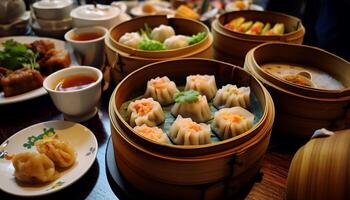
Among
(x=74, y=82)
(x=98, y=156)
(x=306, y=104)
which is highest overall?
(x=306, y=104)

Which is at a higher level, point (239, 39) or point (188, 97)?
point (239, 39)

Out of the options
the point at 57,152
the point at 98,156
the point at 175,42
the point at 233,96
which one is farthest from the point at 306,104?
the point at 57,152

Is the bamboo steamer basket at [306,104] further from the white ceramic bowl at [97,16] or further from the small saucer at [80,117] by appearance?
the white ceramic bowl at [97,16]

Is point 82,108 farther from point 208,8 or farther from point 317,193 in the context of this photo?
point 208,8

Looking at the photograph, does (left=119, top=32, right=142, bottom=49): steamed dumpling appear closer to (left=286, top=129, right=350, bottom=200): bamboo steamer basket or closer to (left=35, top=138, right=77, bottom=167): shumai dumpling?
(left=35, top=138, right=77, bottom=167): shumai dumpling

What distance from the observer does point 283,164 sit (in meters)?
1.46

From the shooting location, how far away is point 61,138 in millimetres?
1485

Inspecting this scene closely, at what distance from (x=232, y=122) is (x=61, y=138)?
0.85 meters

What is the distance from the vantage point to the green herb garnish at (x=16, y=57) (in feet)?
6.45

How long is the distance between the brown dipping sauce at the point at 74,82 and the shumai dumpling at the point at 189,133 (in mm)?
630

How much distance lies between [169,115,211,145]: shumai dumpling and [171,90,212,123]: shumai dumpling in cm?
12

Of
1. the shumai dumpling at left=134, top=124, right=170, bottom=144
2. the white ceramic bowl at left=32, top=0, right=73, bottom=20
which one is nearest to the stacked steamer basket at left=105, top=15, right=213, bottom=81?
the shumai dumpling at left=134, top=124, right=170, bottom=144

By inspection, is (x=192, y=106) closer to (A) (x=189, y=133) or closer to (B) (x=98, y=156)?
(A) (x=189, y=133)

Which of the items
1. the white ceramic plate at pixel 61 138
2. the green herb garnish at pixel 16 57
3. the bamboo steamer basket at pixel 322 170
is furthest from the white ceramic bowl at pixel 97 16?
the bamboo steamer basket at pixel 322 170
